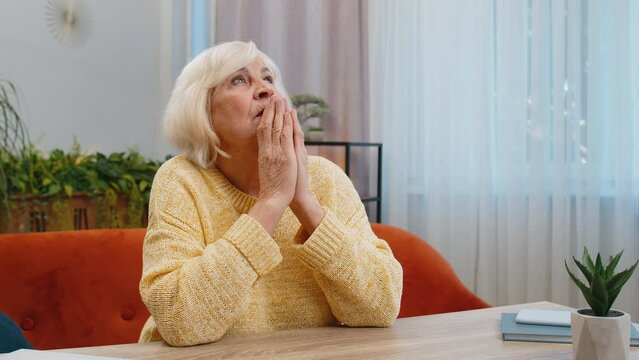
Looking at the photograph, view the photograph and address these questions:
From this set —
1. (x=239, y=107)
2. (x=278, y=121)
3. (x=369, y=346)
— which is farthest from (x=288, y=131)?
(x=369, y=346)

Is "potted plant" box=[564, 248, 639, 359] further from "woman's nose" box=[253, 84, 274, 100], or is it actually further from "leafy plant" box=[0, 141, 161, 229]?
"leafy plant" box=[0, 141, 161, 229]

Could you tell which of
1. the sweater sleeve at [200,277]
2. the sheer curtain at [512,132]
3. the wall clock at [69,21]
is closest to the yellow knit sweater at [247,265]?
the sweater sleeve at [200,277]

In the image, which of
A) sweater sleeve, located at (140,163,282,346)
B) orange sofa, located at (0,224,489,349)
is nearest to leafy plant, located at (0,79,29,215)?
orange sofa, located at (0,224,489,349)

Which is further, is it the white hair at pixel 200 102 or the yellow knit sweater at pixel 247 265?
the white hair at pixel 200 102

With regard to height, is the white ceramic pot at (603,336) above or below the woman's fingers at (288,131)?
below

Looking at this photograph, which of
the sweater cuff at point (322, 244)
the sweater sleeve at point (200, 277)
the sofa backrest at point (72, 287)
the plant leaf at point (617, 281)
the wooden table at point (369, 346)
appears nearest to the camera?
the plant leaf at point (617, 281)

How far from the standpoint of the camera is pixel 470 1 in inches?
126

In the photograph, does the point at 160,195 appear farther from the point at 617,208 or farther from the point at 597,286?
the point at 617,208

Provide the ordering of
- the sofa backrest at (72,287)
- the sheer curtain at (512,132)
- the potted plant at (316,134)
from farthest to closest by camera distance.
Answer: the potted plant at (316,134)
the sheer curtain at (512,132)
the sofa backrest at (72,287)

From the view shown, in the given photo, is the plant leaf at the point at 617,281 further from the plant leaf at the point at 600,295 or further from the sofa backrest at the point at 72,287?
the sofa backrest at the point at 72,287

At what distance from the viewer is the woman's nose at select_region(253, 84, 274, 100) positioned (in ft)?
5.22

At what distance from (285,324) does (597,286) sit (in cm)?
66

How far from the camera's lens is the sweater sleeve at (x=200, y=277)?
1.29 meters

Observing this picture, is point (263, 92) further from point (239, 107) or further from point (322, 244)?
point (322, 244)
